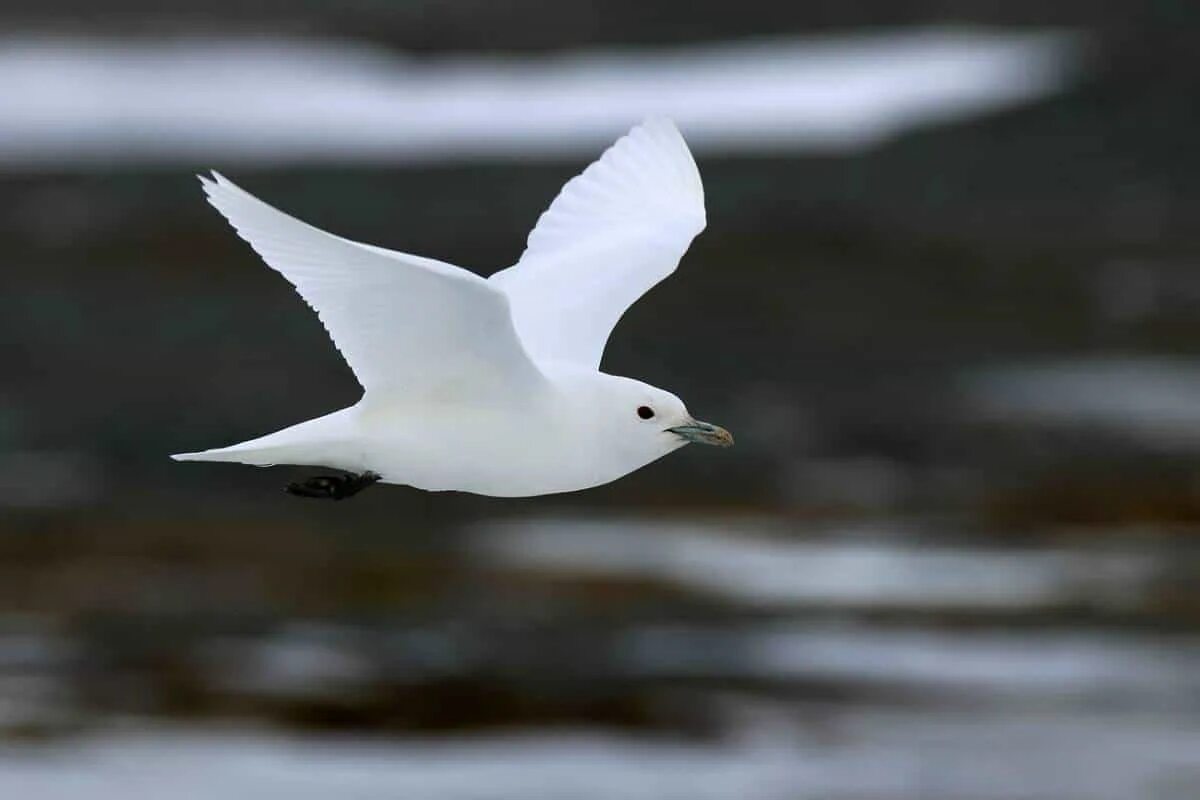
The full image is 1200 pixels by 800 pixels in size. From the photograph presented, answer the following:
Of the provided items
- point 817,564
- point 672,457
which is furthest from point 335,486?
point 672,457

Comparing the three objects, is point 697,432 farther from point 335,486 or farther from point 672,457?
point 672,457

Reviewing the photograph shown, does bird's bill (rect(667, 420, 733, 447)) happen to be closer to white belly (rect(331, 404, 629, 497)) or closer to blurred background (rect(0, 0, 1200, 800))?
white belly (rect(331, 404, 629, 497))

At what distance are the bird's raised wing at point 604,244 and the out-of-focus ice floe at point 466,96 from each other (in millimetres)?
44590

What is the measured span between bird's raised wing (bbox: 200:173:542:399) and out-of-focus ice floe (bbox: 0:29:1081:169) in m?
46.9

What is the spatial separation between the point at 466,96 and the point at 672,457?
25677 millimetres

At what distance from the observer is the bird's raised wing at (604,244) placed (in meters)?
12.0

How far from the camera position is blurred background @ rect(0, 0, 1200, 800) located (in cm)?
2941

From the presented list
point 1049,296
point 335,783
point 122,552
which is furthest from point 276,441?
point 1049,296

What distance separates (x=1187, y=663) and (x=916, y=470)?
27.5ft

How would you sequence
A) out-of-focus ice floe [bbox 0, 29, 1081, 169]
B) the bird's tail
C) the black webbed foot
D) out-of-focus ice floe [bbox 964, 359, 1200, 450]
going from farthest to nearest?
out-of-focus ice floe [bbox 0, 29, 1081, 169] < out-of-focus ice floe [bbox 964, 359, 1200, 450] < the black webbed foot < the bird's tail

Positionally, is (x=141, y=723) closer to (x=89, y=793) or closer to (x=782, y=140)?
(x=89, y=793)

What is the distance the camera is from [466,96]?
63.2 m

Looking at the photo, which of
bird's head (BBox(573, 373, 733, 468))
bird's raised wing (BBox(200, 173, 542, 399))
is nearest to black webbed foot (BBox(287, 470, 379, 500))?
bird's raised wing (BBox(200, 173, 542, 399))

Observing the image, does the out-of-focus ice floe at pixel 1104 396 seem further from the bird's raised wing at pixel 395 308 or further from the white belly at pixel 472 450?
the bird's raised wing at pixel 395 308
